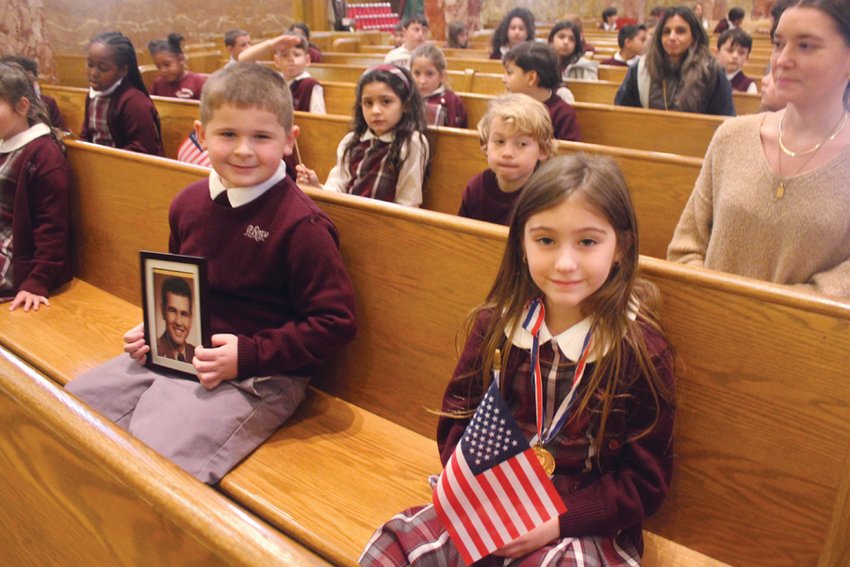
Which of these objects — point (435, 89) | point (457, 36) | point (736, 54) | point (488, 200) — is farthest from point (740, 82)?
point (457, 36)

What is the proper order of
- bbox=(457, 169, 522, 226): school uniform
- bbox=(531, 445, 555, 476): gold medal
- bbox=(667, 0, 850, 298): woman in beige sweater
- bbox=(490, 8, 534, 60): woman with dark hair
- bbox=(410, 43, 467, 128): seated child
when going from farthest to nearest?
1. bbox=(490, 8, 534, 60): woman with dark hair
2. bbox=(410, 43, 467, 128): seated child
3. bbox=(457, 169, 522, 226): school uniform
4. bbox=(667, 0, 850, 298): woman in beige sweater
5. bbox=(531, 445, 555, 476): gold medal

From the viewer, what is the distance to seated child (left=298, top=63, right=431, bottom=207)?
2.66 m

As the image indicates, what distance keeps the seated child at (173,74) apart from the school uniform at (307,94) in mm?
771

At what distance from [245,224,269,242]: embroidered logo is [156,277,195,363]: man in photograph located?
201 mm

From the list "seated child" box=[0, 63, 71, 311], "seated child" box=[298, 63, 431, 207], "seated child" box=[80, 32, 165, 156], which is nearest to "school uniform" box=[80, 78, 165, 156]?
"seated child" box=[80, 32, 165, 156]

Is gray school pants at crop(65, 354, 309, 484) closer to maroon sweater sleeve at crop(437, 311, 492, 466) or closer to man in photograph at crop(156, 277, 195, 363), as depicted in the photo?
man in photograph at crop(156, 277, 195, 363)

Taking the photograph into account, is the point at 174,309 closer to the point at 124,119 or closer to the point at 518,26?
the point at 124,119

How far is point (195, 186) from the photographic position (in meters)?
1.84

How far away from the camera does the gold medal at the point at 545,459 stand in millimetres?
1221

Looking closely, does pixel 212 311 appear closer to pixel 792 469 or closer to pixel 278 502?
pixel 278 502

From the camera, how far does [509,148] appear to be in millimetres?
2123

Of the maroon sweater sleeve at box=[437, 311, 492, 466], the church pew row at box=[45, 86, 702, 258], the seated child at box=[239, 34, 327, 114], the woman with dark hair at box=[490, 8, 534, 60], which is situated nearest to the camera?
the maroon sweater sleeve at box=[437, 311, 492, 466]

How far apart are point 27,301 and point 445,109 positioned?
220 cm

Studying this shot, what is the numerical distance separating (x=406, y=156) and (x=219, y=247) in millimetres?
1154
